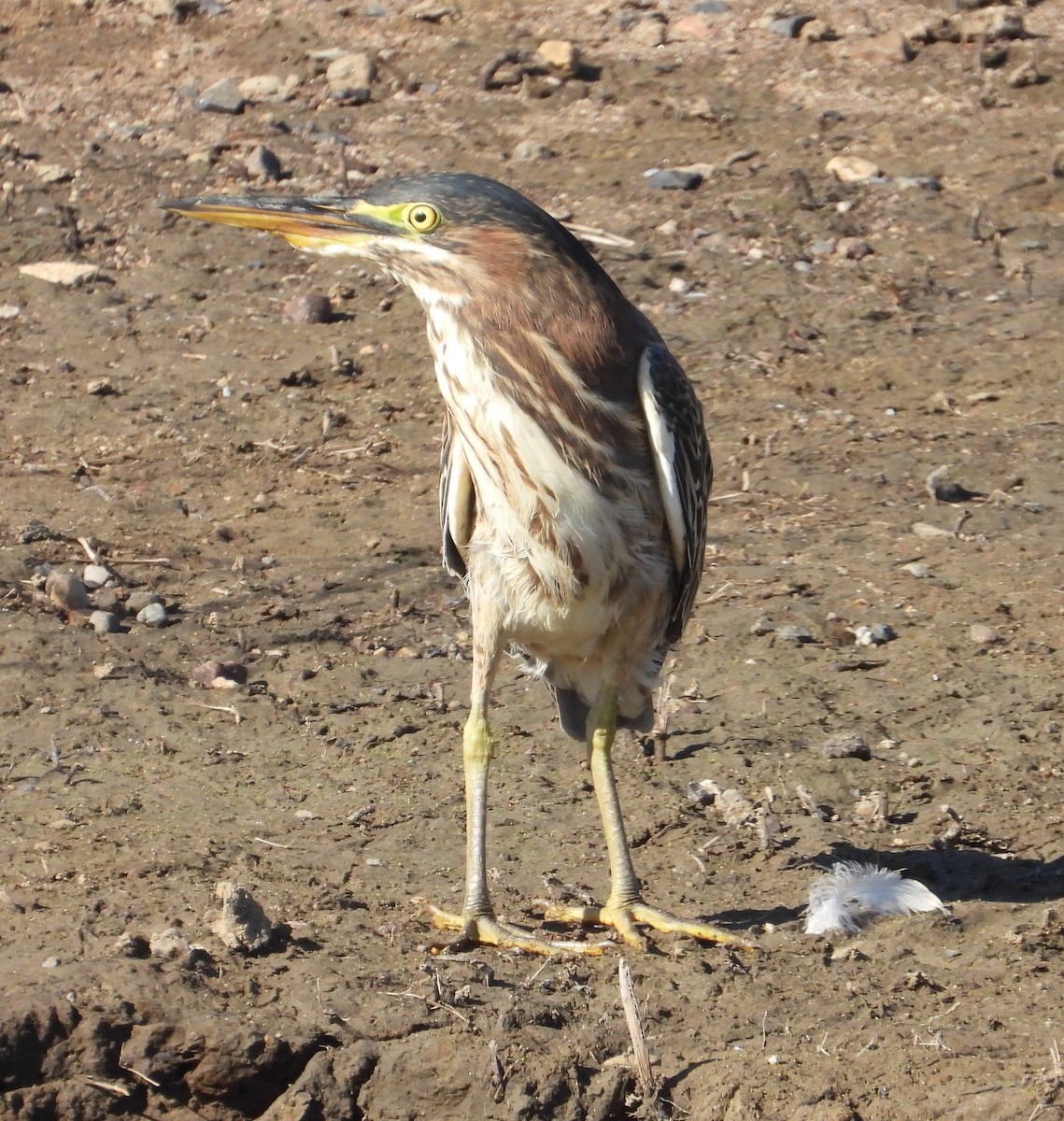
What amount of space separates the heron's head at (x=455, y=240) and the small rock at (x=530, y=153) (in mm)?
6551

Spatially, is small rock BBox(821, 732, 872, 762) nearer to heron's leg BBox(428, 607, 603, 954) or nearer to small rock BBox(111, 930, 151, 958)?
heron's leg BBox(428, 607, 603, 954)

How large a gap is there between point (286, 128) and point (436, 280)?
7244 millimetres

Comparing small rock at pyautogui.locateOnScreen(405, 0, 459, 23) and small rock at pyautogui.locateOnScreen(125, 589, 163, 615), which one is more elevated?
small rock at pyautogui.locateOnScreen(405, 0, 459, 23)

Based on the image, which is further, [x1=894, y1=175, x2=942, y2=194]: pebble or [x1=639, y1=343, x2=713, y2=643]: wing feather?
[x1=894, y1=175, x2=942, y2=194]: pebble

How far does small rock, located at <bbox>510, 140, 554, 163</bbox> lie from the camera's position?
11.2 metres

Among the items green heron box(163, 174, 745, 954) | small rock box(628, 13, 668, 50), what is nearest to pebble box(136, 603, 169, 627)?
green heron box(163, 174, 745, 954)

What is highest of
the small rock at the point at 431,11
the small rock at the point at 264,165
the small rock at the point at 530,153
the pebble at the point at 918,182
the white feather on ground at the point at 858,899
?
the small rock at the point at 431,11

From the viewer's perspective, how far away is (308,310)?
9656mm

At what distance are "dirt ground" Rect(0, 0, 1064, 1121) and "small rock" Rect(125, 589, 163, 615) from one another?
0.04 m

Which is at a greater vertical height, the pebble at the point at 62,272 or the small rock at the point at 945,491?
the pebble at the point at 62,272

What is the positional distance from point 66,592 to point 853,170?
6.36 metres

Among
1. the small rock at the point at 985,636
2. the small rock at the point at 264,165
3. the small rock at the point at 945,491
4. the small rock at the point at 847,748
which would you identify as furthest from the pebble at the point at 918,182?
the small rock at the point at 847,748

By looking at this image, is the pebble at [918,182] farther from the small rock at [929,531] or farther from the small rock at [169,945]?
the small rock at [169,945]

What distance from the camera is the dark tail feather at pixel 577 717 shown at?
5.52m
